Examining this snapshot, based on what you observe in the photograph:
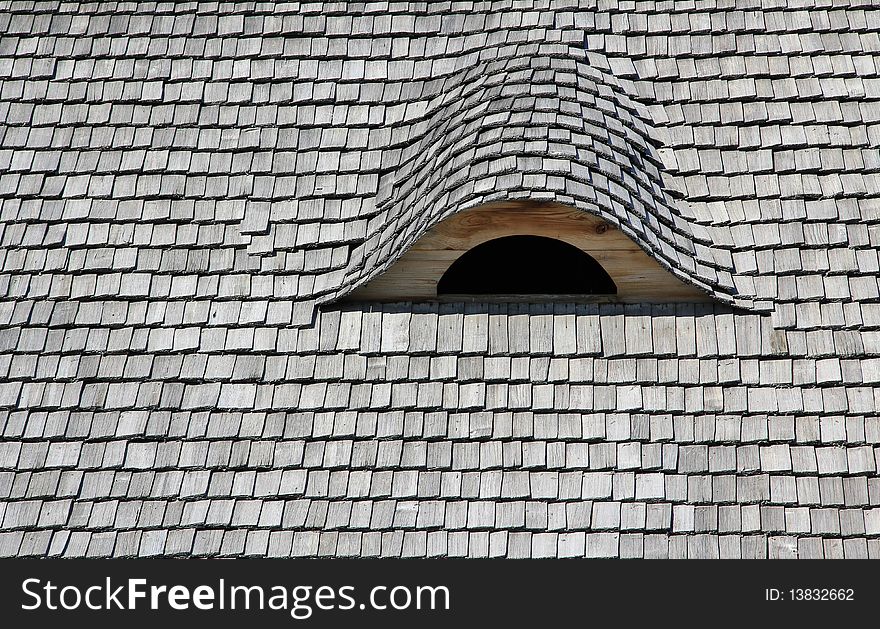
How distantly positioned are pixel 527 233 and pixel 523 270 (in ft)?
1.35

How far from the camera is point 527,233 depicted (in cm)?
471

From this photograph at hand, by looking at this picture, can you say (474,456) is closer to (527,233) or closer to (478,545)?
(478,545)

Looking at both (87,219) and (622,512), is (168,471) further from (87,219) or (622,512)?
(622,512)

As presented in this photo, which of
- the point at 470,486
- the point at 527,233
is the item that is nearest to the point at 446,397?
the point at 470,486

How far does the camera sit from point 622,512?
4.38 meters

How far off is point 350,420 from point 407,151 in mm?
1491

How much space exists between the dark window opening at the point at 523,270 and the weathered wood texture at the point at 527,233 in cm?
21

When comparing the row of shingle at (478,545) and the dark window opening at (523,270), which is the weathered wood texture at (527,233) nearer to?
the dark window opening at (523,270)

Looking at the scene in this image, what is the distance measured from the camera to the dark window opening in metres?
5.02

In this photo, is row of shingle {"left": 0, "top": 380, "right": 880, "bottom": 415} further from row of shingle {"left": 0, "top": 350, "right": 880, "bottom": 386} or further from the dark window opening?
the dark window opening

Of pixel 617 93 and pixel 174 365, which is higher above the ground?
pixel 617 93

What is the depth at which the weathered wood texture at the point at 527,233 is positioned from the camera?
15.2ft

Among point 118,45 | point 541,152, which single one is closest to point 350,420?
point 541,152

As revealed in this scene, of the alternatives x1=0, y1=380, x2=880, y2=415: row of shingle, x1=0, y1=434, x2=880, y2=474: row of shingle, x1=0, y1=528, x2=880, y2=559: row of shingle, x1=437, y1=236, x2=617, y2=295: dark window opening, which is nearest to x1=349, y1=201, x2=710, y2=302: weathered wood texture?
x1=437, y1=236, x2=617, y2=295: dark window opening
